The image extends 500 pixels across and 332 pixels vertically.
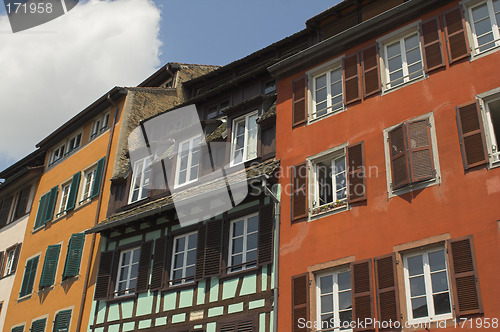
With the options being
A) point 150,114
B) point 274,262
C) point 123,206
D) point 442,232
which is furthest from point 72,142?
point 442,232

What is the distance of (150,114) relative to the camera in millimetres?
22703

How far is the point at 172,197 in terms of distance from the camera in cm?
1736

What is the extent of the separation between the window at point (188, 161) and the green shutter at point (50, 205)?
21.8 feet

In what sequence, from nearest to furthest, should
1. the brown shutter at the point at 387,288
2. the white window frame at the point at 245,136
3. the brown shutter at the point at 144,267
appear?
1. the brown shutter at the point at 387,288
2. the brown shutter at the point at 144,267
3. the white window frame at the point at 245,136

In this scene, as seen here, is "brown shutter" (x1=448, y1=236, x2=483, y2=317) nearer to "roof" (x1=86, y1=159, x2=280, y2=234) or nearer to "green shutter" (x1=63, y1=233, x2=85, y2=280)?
"roof" (x1=86, y1=159, x2=280, y2=234)

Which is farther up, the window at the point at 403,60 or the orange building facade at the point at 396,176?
the window at the point at 403,60

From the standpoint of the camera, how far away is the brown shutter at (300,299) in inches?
481

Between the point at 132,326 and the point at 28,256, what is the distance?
8.31 meters

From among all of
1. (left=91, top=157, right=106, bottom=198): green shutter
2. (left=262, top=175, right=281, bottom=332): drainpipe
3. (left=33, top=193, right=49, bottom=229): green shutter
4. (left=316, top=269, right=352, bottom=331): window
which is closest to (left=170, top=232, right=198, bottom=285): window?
(left=262, top=175, right=281, bottom=332): drainpipe

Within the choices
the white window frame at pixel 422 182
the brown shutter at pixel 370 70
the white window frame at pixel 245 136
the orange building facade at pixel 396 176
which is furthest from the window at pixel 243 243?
the brown shutter at pixel 370 70

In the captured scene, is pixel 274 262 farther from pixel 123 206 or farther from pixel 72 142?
pixel 72 142

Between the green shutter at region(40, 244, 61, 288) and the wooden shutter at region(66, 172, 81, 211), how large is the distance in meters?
1.48

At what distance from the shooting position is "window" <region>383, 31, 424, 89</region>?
527 inches

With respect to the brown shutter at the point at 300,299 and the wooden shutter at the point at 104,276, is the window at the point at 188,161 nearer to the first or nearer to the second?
the wooden shutter at the point at 104,276
